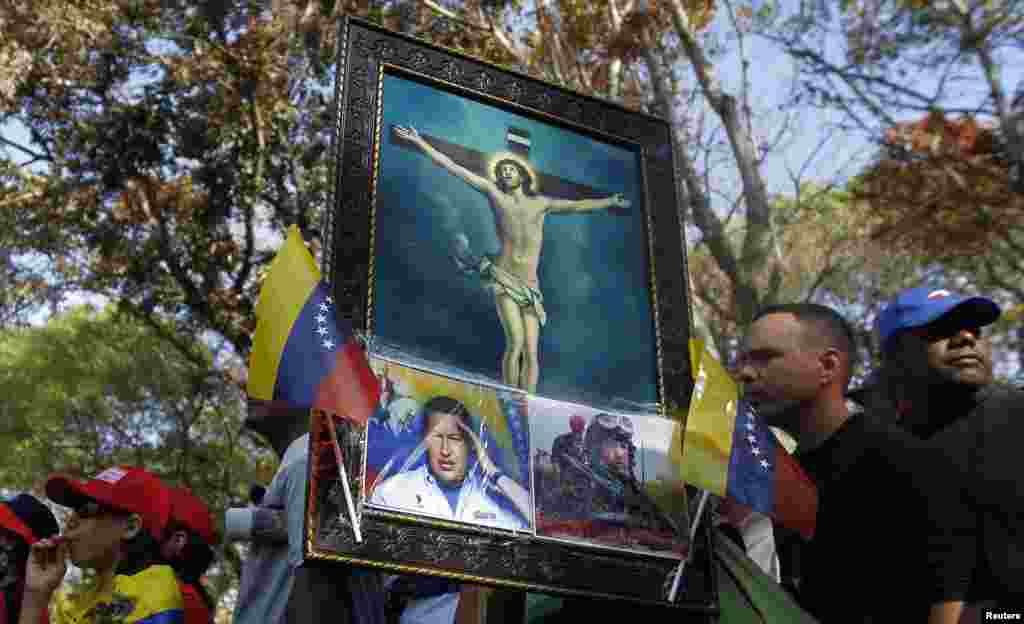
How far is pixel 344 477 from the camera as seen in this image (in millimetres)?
2896

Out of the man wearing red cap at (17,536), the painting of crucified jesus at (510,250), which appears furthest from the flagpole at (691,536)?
the man wearing red cap at (17,536)

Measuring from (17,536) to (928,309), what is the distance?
329 cm

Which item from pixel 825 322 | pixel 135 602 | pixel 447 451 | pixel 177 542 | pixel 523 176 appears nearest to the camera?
pixel 447 451

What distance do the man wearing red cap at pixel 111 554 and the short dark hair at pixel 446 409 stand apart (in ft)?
4.25

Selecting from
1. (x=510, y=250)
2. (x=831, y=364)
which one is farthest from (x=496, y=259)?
(x=831, y=364)

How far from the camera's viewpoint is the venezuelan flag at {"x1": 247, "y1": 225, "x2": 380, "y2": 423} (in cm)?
294

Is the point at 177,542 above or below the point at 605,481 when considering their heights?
below

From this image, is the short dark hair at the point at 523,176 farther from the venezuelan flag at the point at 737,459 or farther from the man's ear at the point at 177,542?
the man's ear at the point at 177,542

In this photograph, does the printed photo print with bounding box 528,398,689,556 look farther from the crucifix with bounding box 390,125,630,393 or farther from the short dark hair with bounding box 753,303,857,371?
the short dark hair with bounding box 753,303,857,371

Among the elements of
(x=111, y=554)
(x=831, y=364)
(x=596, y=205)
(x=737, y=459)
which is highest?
(x=596, y=205)

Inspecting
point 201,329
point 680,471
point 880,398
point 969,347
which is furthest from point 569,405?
point 201,329

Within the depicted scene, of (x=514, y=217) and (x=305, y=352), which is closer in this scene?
(x=305, y=352)

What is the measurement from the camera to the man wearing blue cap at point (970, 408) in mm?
3195

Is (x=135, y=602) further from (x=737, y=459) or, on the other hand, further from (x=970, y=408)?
(x=970, y=408)
